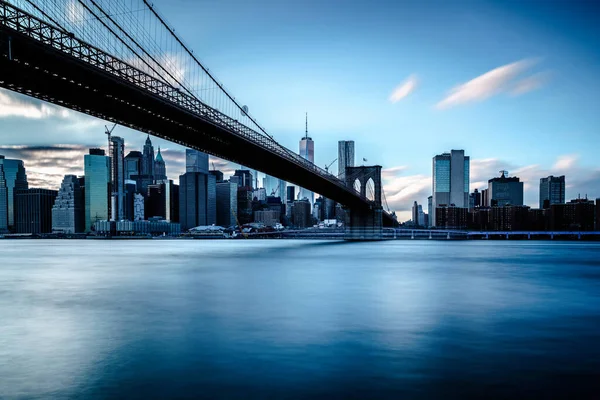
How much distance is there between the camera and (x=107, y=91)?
26891 mm

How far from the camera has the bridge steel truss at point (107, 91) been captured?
20969 mm

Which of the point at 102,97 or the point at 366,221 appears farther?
the point at 366,221

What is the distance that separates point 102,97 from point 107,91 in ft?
4.00

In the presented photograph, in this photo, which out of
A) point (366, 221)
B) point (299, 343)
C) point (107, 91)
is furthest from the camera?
point (366, 221)

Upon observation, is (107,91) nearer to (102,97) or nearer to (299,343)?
(102,97)

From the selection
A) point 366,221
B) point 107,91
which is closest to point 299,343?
point 107,91

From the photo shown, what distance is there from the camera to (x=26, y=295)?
53.2 ft

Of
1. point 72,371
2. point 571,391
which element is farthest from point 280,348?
point 571,391

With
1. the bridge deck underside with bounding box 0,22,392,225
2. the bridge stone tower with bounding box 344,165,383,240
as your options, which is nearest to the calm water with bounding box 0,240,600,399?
the bridge deck underside with bounding box 0,22,392,225

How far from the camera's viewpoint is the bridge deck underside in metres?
21.8

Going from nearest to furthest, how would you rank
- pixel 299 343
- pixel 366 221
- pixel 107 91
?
pixel 299 343
pixel 107 91
pixel 366 221

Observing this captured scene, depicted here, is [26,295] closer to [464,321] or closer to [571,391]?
[464,321]

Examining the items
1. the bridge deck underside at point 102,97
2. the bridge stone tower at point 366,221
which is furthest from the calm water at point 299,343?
the bridge stone tower at point 366,221

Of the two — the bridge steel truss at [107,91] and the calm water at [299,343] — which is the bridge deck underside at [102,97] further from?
the calm water at [299,343]
